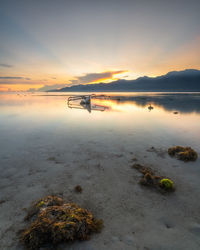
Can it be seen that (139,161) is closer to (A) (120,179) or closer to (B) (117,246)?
(A) (120,179)

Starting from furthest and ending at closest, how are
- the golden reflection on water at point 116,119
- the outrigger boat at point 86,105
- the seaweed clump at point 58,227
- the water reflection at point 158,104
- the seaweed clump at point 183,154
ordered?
the outrigger boat at point 86,105, the water reflection at point 158,104, the golden reflection on water at point 116,119, the seaweed clump at point 183,154, the seaweed clump at point 58,227

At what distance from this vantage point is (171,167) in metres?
9.13

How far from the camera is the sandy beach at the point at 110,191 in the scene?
4.47m

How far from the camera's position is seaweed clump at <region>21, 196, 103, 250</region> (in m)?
4.18

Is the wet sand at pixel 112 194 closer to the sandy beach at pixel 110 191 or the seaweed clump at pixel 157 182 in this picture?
the sandy beach at pixel 110 191

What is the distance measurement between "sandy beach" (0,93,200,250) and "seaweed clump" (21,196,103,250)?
254 mm

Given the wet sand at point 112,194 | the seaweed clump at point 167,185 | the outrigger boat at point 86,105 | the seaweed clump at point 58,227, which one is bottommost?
the wet sand at point 112,194

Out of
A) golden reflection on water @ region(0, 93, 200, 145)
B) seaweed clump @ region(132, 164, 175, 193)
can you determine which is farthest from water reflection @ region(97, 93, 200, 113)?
seaweed clump @ region(132, 164, 175, 193)

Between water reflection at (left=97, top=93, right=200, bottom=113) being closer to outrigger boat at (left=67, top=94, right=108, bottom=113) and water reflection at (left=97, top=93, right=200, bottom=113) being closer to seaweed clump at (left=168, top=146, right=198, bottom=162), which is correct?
outrigger boat at (left=67, top=94, right=108, bottom=113)

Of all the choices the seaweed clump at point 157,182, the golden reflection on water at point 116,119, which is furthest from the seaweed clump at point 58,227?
the golden reflection on water at point 116,119

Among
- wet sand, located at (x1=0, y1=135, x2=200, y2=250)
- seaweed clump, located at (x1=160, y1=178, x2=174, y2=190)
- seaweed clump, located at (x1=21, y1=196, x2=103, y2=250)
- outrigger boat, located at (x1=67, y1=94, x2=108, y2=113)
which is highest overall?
outrigger boat, located at (x1=67, y1=94, x2=108, y2=113)

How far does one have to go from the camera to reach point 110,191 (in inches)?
267

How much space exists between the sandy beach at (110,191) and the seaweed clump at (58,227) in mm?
254

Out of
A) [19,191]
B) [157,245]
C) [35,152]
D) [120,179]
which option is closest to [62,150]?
[35,152]
